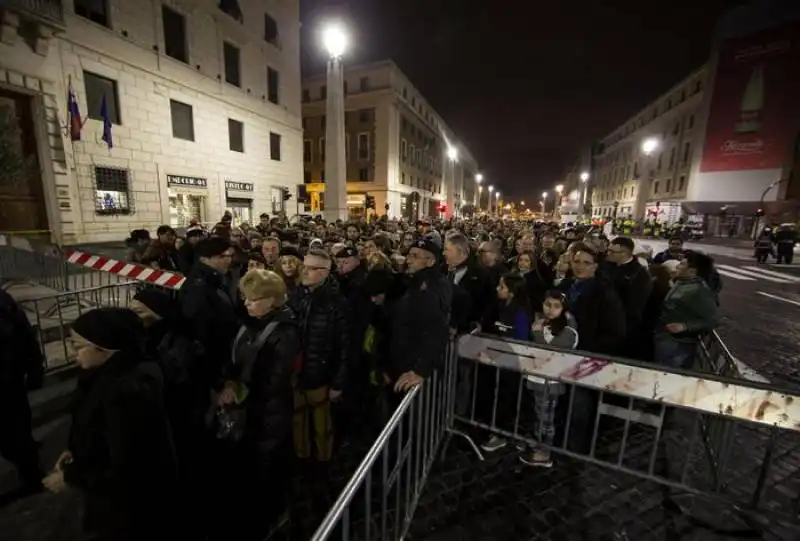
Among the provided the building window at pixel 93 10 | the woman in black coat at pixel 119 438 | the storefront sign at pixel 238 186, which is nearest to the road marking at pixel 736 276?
the woman in black coat at pixel 119 438

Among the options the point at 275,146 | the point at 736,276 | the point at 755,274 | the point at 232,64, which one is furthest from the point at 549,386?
the point at 275,146

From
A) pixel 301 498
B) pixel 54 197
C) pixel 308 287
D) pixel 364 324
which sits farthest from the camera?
pixel 54 197

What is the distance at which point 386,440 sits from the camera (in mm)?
1889

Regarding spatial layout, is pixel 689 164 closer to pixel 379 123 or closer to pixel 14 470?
pixel 379 123

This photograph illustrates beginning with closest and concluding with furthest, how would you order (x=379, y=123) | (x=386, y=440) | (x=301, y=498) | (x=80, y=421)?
(x=80, y=421)
(x=386, y=440)
(x=301, y=498)
(x=379, y=123)

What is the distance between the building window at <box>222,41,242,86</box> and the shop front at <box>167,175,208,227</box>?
6455 mm

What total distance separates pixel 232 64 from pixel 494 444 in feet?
78.3

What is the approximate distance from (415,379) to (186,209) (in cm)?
1901

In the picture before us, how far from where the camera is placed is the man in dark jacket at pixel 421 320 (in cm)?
286

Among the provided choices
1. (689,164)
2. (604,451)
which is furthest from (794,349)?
(689,164)

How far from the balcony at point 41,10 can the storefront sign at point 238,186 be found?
28.5 ft

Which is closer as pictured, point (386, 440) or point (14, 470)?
point (386, 440)

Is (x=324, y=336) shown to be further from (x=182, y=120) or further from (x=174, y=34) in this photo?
(x=174, y=34)

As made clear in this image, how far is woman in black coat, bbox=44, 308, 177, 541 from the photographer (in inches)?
62.9
